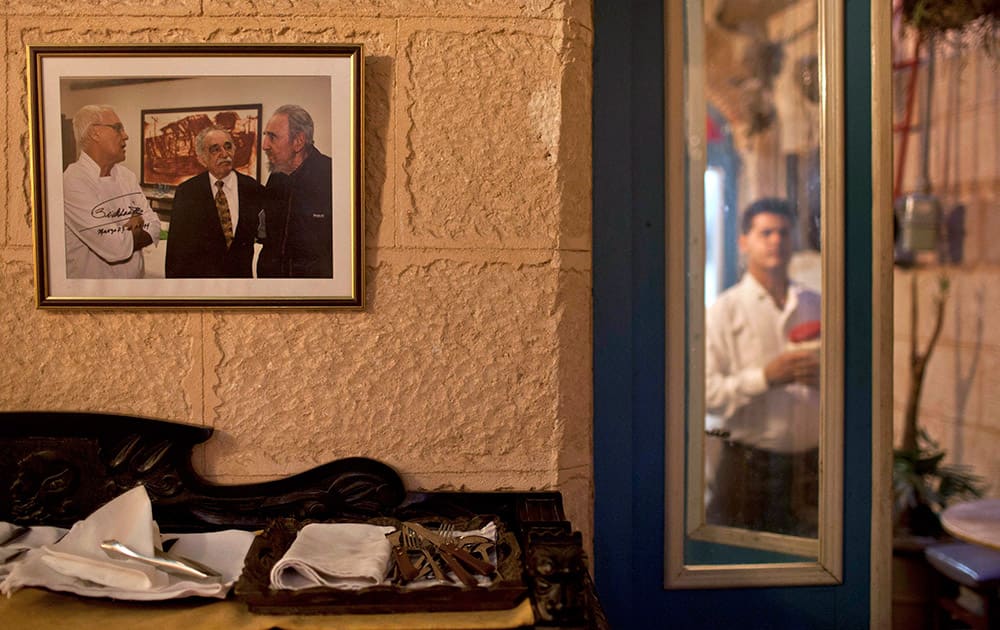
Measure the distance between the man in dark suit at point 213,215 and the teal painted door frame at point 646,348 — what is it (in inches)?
28.7

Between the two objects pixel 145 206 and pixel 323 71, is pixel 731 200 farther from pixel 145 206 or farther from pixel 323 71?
pixel 145 206

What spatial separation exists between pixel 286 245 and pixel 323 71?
1.12 feet

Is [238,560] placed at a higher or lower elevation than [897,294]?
lower

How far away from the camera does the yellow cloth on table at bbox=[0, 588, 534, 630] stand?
1.22 metres

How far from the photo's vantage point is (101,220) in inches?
64.1

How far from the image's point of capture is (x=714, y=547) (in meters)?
1.91

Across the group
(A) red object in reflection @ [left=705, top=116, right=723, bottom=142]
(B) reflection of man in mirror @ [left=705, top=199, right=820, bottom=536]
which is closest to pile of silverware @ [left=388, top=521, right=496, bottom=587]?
(B) reflection of man in mirror @ [left=705, top=199, right=820, bottom=536]

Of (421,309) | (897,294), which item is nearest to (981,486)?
(897,294)

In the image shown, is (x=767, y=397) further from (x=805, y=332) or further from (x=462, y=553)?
(x=462, y=553)

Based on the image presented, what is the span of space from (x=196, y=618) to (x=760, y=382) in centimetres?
127

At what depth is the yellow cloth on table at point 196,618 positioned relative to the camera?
3.99 ft

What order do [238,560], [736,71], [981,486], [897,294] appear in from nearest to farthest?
[238,560] → [736,71] → [981,486] → [897,294]

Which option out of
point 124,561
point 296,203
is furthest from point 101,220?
point 124,561

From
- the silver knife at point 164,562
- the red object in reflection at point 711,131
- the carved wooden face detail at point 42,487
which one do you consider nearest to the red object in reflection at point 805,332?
the red object in reflection at point 711,131
